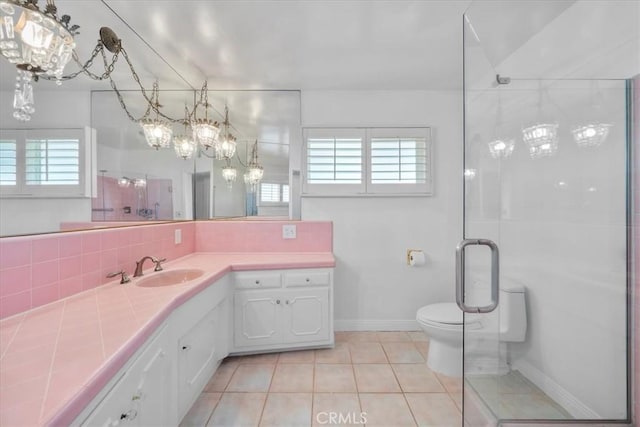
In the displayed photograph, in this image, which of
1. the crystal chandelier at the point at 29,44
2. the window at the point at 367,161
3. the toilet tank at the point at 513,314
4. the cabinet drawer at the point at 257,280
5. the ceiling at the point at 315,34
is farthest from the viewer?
the window at the point at 367,161

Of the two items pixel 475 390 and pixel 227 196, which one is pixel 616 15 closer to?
pixel 475 390

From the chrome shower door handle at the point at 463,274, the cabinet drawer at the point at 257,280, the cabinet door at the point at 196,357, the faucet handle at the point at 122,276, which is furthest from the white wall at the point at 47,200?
the chrome shower door handle at the point at 463,274

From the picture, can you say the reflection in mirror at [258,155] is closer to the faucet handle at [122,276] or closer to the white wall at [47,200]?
the faucet handle at [122,276]

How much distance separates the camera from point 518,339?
1565 millimetres

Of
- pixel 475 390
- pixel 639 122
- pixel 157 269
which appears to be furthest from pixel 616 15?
pixel 157 269

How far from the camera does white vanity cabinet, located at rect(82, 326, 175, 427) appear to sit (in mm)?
702

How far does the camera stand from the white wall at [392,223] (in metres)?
2.45

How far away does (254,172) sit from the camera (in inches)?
93.1

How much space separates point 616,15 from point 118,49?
2585 mm

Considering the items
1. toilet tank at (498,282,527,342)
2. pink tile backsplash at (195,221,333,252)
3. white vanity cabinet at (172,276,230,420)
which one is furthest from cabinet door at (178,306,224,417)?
toilet tank at (498,282,527,342)

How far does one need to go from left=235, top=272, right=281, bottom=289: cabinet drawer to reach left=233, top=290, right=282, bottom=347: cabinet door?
5cm

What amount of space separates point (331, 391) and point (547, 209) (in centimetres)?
172

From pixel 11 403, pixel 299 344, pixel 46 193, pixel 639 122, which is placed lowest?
pixel 299 344

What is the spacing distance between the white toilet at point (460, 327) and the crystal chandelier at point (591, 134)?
0.89 m
